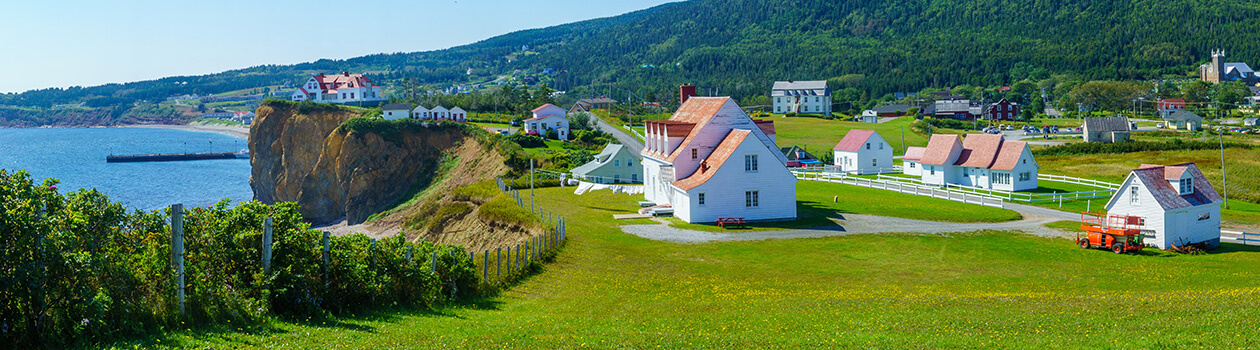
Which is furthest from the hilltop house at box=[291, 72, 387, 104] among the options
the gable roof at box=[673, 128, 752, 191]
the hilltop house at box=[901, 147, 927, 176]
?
the gable roof at box=[673, 128, 752, 191]

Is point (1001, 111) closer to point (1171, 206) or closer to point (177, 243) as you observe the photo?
point (1171, 206)

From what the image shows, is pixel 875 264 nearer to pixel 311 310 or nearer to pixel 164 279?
pixel 311 310

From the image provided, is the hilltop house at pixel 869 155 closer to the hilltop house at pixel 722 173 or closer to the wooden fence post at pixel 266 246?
the hilltop house at pixel 722 173

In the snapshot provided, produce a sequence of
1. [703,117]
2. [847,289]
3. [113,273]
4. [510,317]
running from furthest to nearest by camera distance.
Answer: [703,117] → [847,289] → [510,317] → [113,273]

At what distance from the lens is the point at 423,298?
2014 cm

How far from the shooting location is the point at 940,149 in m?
65.9

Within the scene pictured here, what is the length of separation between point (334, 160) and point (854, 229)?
7240 cm

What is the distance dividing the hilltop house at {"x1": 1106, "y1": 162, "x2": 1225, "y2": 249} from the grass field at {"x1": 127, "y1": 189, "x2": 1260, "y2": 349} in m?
0.99

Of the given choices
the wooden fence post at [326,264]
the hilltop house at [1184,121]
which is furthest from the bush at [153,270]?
the hilltop house at [1184,121]

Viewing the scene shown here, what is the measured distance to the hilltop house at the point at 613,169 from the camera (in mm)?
68000

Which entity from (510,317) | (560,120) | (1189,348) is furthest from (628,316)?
(560,120)

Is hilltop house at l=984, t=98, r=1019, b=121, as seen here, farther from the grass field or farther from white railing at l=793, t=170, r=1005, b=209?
the grass field

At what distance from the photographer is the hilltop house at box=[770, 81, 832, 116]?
162m

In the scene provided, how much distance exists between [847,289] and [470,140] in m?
72.7
